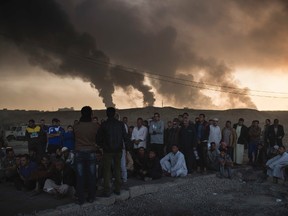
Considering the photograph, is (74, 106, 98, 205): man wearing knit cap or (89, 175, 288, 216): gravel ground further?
(89, 175, 288, 216): gravel ground

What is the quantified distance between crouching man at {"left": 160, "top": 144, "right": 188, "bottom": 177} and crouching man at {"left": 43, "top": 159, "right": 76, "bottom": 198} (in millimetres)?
3766

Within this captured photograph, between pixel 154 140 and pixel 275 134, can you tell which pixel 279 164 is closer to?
pixel 275 134

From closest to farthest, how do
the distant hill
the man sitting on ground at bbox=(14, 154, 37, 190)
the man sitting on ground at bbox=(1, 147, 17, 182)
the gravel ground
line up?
the gravel ground, the man sitting on ground at bbox=(14, 154, 37, 190), the man sitting on ground at bbox=(1, 147, 17, 182), the distant hill

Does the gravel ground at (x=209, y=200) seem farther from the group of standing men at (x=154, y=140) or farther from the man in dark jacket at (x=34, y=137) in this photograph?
the man in dark jacket at (x=34, y=137)

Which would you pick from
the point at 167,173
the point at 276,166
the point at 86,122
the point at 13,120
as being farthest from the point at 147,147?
the point at 13,120

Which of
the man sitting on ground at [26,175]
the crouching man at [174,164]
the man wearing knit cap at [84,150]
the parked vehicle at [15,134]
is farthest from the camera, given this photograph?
the parked vehicle at [15,134]

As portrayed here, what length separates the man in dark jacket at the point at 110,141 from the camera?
7.89 metres

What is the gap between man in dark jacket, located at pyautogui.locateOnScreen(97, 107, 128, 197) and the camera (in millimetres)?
7895

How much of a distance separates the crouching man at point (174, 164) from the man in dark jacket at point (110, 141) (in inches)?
138

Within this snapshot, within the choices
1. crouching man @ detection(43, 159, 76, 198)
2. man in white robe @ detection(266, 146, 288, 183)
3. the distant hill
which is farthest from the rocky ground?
the distant hill

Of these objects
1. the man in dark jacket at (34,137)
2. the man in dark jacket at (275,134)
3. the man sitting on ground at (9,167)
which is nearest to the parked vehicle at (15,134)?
the man in dark jacket at (34,137)

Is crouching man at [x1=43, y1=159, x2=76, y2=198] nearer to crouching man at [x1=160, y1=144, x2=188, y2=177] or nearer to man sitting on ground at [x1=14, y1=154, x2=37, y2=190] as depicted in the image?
man sitting on ground at [x1=14, y1=154, x2=37, y2=190]

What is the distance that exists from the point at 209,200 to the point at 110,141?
319 centimetres

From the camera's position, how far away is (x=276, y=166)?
11727 mm
